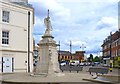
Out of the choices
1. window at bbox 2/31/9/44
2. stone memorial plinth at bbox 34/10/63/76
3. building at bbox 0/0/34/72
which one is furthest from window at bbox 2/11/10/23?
stone memorial plinth at bbox 34/10/63/76

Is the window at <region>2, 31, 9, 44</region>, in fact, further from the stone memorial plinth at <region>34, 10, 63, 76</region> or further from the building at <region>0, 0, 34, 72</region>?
the stone memorial plinth at <region>34, 10, 63, 76</region>

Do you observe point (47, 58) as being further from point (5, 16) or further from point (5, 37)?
point (5, 16)

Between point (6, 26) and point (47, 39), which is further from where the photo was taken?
point (6, 26)

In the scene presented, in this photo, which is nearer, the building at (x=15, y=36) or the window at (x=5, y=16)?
the building at (x=15, y=36)

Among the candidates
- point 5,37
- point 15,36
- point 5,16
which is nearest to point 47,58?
point 5,37

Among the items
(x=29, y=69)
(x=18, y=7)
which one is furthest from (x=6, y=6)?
(x=29, y=69)

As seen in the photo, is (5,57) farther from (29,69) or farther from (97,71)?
(97,71)

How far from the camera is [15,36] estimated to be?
37781 millimetres

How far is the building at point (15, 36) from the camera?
36.1 metres

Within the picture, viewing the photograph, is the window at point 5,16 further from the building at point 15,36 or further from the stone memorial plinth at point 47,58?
the stone memorial plinth at point 47,58

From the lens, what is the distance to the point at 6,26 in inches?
1447

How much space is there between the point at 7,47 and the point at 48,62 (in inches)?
503

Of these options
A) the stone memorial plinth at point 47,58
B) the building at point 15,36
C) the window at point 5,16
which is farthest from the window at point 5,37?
the stone memorial plinth at point 47,58

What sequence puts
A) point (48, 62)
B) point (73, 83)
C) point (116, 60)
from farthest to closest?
point (116, 60), point (48, 62), point (73, 83)
